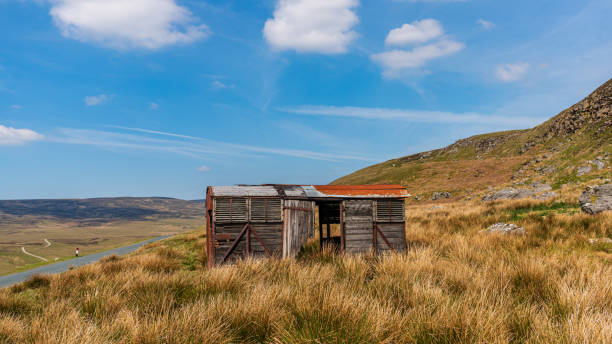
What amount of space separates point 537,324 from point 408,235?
39.3 ft

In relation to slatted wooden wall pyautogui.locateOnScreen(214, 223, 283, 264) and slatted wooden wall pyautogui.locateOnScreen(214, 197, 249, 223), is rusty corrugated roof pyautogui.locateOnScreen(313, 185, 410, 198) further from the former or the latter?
slatted wooden wall pyautogui.locateOnScreen(214, 197, 249, 223)

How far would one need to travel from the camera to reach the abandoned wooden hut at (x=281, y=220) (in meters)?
11.8

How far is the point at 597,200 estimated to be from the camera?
13516mm

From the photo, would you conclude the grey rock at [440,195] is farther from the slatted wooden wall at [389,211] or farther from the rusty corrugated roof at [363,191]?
the slatted wooden wall at [389,211]

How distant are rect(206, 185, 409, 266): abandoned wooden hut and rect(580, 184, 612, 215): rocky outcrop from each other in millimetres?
8454

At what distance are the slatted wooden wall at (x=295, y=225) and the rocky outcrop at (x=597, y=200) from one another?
12.1m

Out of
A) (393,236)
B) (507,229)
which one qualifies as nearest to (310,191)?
(393,236)

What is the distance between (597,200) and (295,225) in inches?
522

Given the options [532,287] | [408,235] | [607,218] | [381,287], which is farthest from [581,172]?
[381,287]

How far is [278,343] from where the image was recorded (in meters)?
3.41

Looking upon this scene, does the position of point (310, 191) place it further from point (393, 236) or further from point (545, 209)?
point (545, 209)

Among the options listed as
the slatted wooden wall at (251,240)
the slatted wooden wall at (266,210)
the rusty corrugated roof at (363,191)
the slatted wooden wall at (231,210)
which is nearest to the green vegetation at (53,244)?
the slatted wooden wall at (251,240)

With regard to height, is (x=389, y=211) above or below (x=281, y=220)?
above

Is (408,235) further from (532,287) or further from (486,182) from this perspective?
(486,182)
